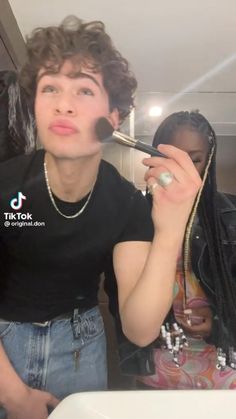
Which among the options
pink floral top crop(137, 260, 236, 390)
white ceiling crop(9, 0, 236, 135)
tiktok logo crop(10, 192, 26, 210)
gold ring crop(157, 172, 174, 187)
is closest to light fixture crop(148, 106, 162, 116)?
white ceiling crop(9, 0, 236, 135)

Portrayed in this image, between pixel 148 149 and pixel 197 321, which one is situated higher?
pixel 148 149

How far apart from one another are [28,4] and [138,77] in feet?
0.67

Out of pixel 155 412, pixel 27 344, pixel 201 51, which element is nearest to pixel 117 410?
pixel 155 412

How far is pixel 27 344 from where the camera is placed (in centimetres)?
62

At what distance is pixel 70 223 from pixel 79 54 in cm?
26

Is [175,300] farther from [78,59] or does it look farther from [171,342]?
[78,59]

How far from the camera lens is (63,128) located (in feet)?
1.98

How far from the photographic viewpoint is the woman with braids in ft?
2.07

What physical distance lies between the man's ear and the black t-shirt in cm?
6

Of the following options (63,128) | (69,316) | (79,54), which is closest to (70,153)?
(63,128)

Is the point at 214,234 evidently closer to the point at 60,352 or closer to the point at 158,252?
the point at 158,252

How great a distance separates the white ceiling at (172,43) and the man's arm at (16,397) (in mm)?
425

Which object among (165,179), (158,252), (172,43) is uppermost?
(172,43)

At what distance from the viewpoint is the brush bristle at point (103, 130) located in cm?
61
